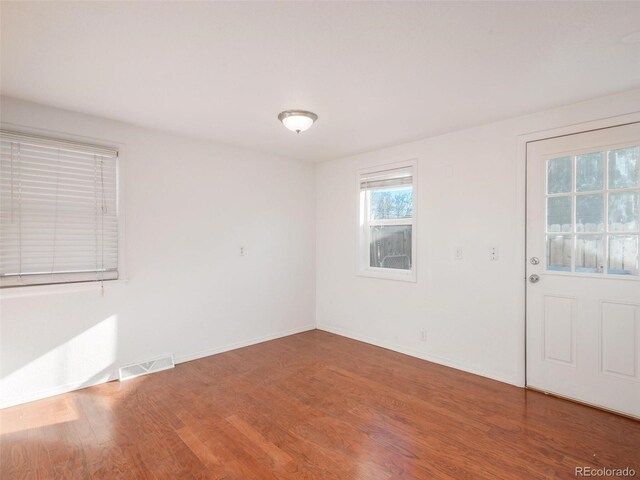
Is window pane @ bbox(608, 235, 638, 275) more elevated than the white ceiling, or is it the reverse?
the white ceiling

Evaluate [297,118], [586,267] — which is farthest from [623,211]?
[297,118]

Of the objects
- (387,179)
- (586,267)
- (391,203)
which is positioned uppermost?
(387,179)

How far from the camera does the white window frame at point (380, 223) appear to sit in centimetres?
392

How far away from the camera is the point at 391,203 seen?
4.28 m

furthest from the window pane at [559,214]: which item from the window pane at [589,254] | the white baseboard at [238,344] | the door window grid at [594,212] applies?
the white baseboard at [238,344]

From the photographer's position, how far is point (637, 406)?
8.34 feet

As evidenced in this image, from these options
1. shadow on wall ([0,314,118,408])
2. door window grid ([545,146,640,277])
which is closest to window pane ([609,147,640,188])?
door window grid ([545,146,640,277])

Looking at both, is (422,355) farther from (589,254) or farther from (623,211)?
(623,211)

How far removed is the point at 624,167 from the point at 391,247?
2307 millimetres

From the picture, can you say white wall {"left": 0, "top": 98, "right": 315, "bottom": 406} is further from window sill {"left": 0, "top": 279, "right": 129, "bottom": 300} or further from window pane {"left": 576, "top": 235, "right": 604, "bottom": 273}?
window pane {"left": 576, "top": 235, "right": 604, "bottom": 273}

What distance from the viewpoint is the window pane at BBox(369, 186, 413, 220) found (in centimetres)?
409

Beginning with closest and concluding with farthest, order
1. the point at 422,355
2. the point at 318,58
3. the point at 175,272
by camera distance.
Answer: the point at 318,58 < the point at 175,272 < the point at 422,355

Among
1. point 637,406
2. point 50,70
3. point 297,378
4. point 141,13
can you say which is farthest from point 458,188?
point 50,70

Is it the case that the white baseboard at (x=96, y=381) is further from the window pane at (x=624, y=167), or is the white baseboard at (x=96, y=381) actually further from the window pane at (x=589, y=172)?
the window pane at (x=624, y=167)
